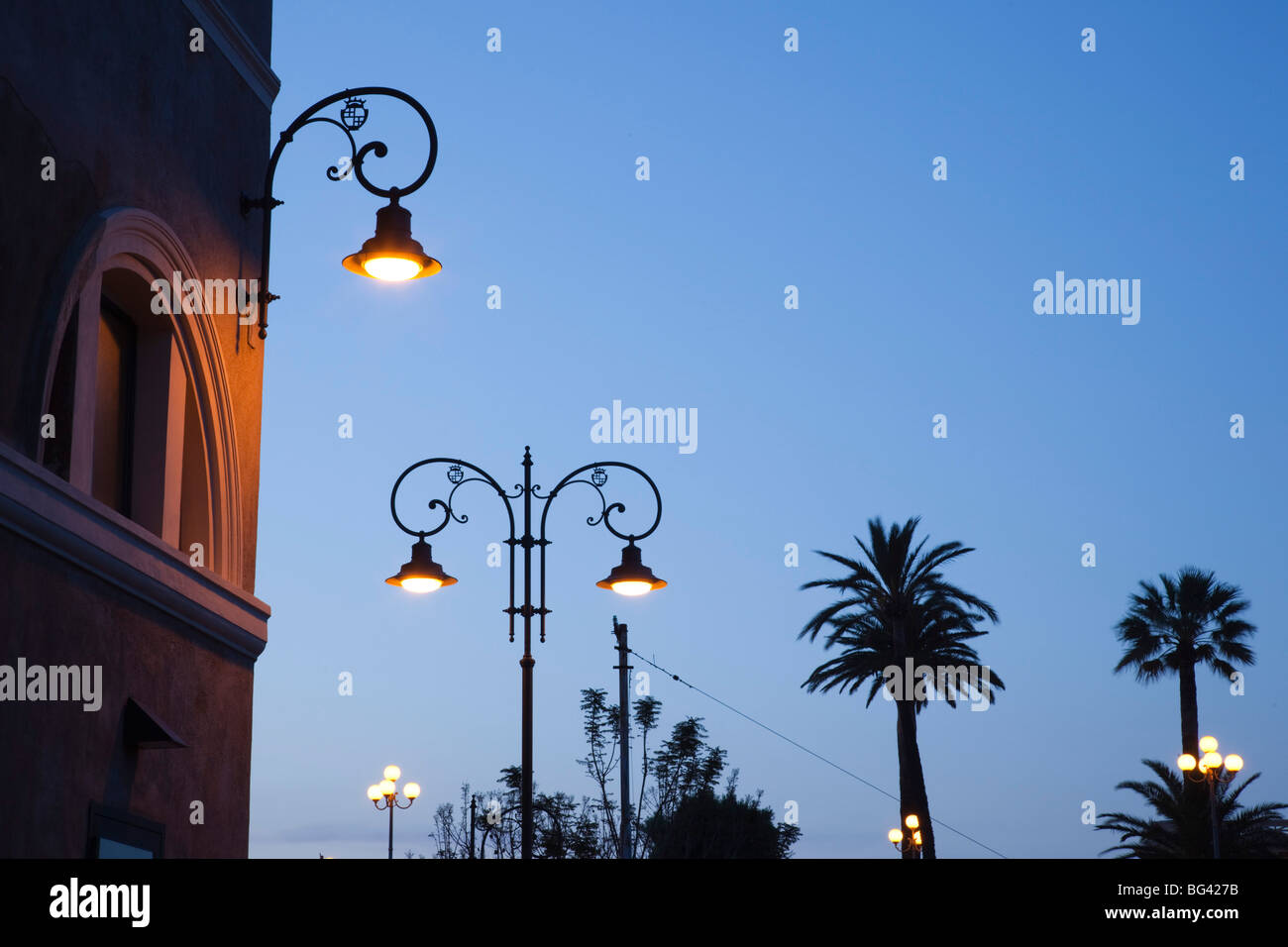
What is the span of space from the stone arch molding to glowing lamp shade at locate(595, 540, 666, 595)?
4747 mm

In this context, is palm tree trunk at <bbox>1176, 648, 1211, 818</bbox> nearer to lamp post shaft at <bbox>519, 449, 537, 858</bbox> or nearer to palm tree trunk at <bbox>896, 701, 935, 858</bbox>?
palm tree trunk at <bbox>896, 701, 935, 858</bbox>

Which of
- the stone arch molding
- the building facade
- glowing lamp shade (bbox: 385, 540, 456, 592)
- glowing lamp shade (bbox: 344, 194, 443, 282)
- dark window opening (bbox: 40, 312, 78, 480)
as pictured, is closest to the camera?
the building facade

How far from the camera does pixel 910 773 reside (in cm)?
3875

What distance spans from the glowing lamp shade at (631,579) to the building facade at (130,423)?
177 inches

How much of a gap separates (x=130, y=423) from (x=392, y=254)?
198cm

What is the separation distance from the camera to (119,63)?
9055mm

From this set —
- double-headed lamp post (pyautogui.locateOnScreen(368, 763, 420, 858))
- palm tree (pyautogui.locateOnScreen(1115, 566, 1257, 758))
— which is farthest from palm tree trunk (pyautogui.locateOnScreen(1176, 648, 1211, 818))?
double-headed lamp post (pyautogui.locateOnScreen(368, 763, 420, 858))

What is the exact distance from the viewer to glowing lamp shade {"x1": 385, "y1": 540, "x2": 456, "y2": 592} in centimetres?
1461

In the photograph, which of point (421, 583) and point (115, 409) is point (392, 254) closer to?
point (115, 409)

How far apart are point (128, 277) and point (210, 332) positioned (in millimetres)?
997
